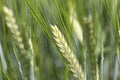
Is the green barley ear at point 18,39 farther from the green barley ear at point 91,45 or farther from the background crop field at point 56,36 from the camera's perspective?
the green barley ear at point 91,45

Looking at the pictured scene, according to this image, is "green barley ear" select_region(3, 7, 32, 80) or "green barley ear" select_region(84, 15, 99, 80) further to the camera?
"green barley ear" select_region(84, 15, 99, 80)

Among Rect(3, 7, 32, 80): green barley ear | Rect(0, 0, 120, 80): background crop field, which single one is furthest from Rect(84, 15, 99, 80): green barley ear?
Rect(3, 7, 32, 80): green barley ear

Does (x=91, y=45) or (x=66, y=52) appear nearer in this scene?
(x=66, y=52)

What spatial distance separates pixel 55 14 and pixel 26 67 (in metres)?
0.15

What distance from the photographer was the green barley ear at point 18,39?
577mm

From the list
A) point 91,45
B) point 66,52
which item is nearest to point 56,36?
point 66,52

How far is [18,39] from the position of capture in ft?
2.07

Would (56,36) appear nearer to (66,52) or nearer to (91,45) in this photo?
(66,52)

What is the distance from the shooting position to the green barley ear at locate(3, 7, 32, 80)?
58 centimetres

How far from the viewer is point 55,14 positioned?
64 cm

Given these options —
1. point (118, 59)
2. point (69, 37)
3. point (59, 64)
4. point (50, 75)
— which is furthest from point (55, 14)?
point (59, 64)

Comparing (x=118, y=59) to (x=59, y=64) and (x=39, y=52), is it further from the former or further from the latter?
(x=59, y=64)

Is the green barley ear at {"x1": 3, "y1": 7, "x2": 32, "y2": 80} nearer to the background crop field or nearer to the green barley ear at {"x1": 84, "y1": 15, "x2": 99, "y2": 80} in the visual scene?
the background crop field

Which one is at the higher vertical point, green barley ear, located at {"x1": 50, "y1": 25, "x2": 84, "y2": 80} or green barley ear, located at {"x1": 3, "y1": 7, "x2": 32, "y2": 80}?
green barley ear, located at {"x1": 3, "y1": 7, "x2": 32, "y2": 80}
